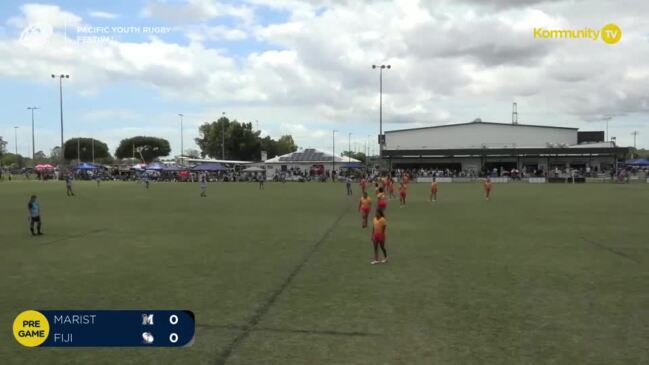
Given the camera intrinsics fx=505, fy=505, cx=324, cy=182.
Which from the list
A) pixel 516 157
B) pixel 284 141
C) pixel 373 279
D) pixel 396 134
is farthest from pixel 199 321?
pixel 284 141

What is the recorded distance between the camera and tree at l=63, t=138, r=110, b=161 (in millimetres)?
129125

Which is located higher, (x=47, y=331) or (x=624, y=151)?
(x=624, y=151)

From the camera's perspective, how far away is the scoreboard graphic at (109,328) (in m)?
5.69

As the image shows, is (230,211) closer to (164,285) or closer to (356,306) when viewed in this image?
(164,285)

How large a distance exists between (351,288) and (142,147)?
128 meters

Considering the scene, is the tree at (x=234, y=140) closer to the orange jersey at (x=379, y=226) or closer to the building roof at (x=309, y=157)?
the building roof at (x=309, y=157)

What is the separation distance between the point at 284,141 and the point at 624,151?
102 metres

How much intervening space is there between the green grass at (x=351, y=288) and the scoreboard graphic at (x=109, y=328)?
0.27m

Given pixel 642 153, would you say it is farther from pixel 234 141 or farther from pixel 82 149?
pixel 82 149

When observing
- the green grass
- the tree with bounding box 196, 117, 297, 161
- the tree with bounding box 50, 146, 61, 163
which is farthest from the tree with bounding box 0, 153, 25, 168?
the green grass

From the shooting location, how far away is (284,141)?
15550 cm

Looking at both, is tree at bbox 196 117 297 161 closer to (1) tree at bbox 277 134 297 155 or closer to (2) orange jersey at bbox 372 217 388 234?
(1) tree at bbox 277 134 297 155

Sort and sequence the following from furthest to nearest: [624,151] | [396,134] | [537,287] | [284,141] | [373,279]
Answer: [284,141] → [396,134] → [624,151] → [373,279] → [537,287]

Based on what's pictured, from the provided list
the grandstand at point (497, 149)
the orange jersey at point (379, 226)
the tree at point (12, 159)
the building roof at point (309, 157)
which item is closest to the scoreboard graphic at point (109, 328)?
the orange jersey at point (379, 226)
